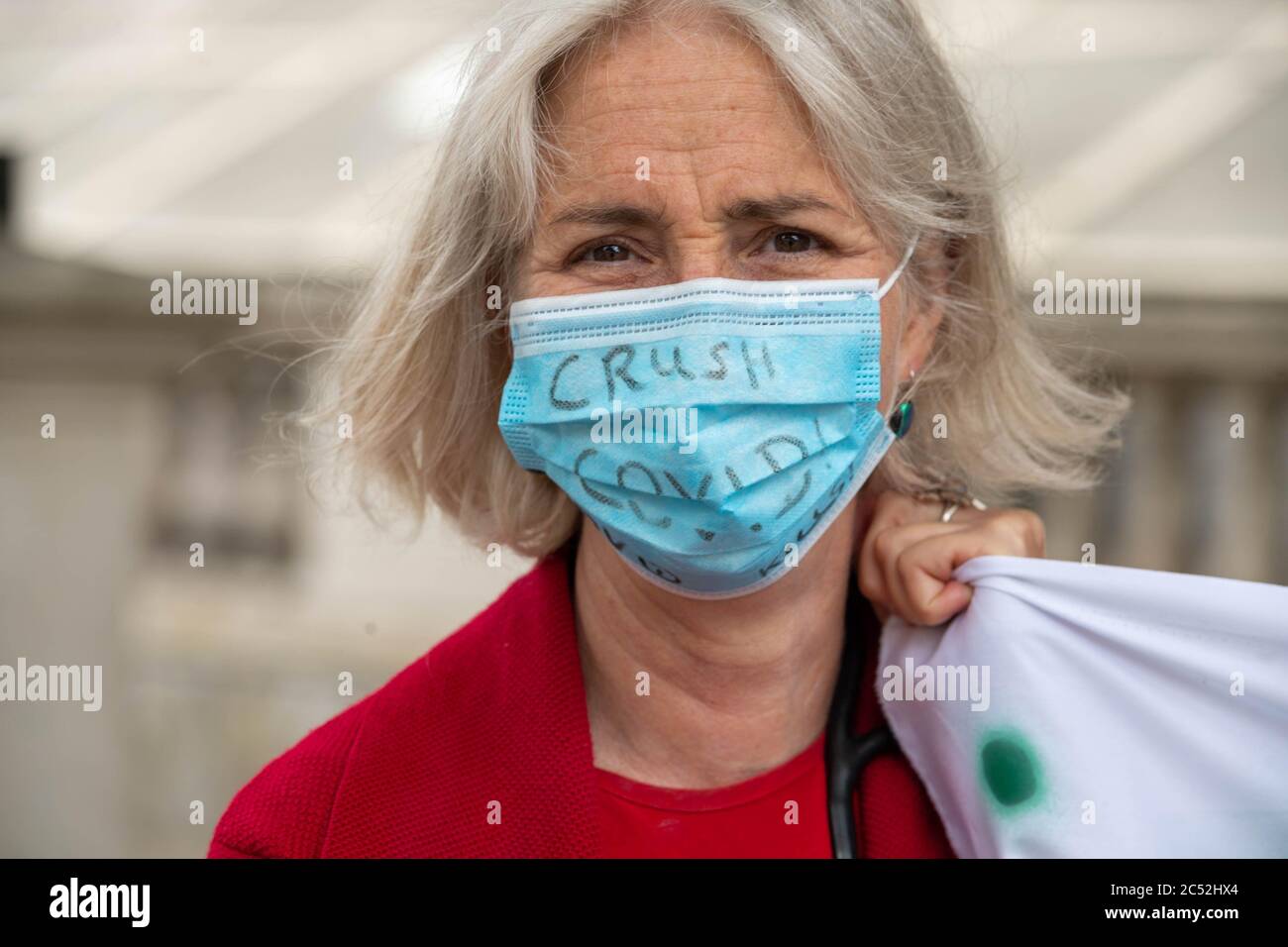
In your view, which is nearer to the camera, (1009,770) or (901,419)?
(1009,770)

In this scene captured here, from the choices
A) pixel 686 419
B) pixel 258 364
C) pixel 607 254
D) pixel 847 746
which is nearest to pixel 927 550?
pixel 847 746

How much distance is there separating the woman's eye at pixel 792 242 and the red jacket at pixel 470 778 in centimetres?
70

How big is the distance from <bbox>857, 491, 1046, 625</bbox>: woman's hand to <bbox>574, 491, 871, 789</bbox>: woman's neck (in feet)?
0.22

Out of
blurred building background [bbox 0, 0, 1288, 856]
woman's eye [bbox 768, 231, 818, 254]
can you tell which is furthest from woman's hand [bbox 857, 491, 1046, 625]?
blurred building background [bbox 0, 0, 1288, 856]

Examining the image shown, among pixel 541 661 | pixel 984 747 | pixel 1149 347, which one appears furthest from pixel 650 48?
pixel 1149 347

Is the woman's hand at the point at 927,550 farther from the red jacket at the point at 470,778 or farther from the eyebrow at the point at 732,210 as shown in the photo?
the eyebrow at the point at 732,210

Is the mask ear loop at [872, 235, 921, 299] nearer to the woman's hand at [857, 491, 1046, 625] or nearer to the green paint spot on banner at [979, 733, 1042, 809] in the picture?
the woman's hand at [857, 491, 1046, 625]

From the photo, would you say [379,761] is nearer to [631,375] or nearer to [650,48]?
[631,375]

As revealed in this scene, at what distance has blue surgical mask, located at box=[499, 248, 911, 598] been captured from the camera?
2.10 meters

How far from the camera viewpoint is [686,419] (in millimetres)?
2088

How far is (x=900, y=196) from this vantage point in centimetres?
226

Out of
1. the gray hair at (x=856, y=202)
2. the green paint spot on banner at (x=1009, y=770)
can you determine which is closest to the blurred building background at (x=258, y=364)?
the gray hair at (x=856, y=202)

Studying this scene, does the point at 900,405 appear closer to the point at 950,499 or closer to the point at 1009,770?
the point at 950,499

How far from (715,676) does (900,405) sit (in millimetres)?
537
